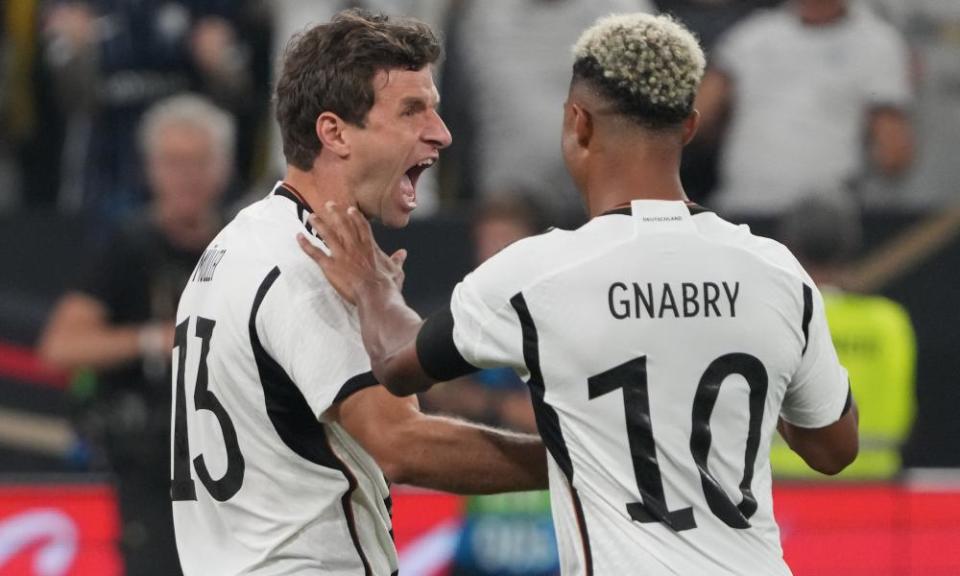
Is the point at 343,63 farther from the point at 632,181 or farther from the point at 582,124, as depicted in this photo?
the point at 632,181

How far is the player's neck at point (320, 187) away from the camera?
4.02m

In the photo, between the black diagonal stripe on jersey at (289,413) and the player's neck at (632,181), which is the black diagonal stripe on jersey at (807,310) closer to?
the player's neck at (632,181)

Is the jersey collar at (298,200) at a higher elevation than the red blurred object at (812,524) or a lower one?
higher

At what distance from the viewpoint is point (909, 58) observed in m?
8.96

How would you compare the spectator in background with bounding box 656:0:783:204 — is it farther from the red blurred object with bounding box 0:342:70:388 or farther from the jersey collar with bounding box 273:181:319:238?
the jersey collar with bounding box 273:181:319:238

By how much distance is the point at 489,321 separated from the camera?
357 centimetres

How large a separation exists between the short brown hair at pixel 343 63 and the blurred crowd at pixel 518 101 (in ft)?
12.0

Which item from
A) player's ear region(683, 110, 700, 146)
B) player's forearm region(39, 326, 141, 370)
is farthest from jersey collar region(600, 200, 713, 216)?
player's forearm region(39, 326, 141, 370)

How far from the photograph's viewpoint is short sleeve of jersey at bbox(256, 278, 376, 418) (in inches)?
146

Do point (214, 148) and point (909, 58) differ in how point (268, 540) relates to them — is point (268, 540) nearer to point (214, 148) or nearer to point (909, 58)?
point (214, 148)

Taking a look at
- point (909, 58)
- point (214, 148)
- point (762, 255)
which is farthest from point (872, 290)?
point (762, 255)

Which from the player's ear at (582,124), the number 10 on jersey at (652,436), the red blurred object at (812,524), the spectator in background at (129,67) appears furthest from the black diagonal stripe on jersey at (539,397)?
the spectator in background at (129,67)

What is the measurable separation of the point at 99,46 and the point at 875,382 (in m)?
3.98

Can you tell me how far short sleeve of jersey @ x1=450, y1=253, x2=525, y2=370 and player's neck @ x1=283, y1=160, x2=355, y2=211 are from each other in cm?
51
